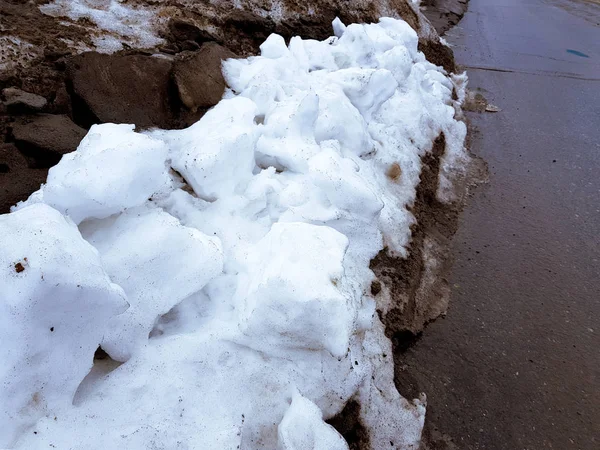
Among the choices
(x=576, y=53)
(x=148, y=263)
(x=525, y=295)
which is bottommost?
(x=525, y=295)

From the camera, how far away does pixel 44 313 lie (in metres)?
1.30

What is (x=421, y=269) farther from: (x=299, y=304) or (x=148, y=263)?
(x=148, y=263)

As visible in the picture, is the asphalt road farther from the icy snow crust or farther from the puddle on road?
the puddle on road

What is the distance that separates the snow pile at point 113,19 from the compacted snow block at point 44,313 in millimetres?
1850

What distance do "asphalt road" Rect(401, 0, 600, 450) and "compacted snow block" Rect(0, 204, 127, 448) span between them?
1.45 meters

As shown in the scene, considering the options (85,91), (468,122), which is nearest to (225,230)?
(85,91)

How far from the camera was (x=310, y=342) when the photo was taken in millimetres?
1717

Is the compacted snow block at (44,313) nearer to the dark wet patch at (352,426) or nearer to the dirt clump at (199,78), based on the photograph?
the dark wet patch at (352,426)

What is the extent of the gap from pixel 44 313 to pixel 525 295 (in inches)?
96.5

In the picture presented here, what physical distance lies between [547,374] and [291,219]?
4.78 ft

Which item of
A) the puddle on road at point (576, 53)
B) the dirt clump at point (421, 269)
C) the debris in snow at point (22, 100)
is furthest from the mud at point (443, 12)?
the debris in snow at point (22, 100)

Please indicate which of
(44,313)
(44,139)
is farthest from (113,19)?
(44,313)

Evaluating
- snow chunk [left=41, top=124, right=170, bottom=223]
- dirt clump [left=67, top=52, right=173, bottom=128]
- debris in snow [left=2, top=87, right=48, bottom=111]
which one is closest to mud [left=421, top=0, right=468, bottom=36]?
dirt clump [left=67, top=52, right=173, bottom=128]

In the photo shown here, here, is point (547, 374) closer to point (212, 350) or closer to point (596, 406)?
point (596, 406)
